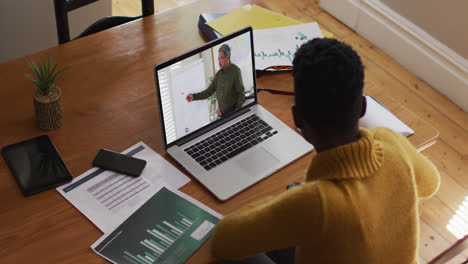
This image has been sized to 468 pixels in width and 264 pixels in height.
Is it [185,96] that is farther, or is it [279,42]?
[279,42]

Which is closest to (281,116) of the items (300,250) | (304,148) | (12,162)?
(304,148)

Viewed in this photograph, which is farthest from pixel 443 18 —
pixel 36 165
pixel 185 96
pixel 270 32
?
pixel 36 165

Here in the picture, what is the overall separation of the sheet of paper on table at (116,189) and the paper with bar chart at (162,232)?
0.08ft

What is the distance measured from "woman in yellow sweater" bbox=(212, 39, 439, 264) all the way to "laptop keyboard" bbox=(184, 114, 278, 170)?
332mm

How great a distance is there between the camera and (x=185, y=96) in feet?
4.70

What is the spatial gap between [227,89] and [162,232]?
0.47 meters

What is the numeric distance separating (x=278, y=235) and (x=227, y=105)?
0.54m

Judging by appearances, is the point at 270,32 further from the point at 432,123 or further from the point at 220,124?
the point at 432,123

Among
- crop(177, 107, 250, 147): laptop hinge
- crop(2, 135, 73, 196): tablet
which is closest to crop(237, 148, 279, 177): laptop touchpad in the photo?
crop(177, 107, 250, 147): laptop hinge

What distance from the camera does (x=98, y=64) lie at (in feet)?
5.59

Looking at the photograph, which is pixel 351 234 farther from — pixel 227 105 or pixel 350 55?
pixel 227 105

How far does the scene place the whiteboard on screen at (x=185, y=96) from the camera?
1.41 meters

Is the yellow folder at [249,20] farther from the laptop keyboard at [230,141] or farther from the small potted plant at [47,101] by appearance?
the small potted plant at [47,101]

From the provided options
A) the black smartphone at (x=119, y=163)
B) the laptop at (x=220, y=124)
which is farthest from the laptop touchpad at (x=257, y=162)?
the black smartphone at (x=119, y=163)
